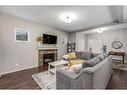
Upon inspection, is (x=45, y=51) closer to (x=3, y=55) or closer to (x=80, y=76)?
(x=3, y=55)

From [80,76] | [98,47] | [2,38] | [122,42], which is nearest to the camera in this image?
[80,76]

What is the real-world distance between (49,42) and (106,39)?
4642 mm

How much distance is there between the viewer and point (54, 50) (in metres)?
6.46

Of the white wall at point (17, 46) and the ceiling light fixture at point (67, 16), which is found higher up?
the ceiling light fixture at point (67, 16)

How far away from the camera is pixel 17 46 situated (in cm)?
439

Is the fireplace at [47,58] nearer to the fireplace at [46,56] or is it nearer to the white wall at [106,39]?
the fireplace at [46,56]

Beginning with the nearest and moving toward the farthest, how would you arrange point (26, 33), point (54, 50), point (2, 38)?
1. point (2, 38)
2. point (26, 33)
3. point (54, 50)

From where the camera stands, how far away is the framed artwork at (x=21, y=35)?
4415 millimetres

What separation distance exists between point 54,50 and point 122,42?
192 inches

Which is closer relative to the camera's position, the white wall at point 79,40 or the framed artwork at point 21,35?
the framed artwork at point 21,35

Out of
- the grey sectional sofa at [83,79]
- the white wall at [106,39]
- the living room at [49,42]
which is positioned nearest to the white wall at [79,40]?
the living room at [49,42]

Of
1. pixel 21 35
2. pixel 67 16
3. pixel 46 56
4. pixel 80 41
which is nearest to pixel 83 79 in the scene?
pixel 67 16
